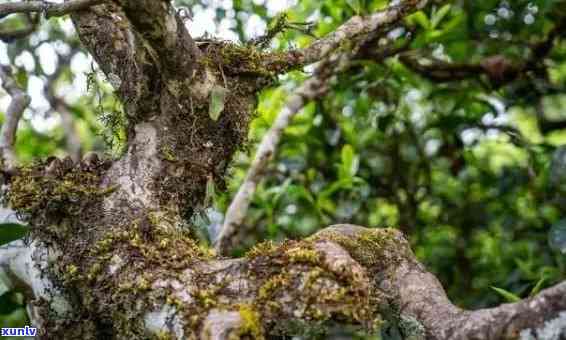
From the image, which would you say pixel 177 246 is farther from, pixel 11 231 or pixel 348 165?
pixel 348 165

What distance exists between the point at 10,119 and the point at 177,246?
Result: 626mm

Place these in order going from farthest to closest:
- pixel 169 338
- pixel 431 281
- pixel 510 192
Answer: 1. pixel 510 192
2. pixel 431 281
3. pixel 169 338

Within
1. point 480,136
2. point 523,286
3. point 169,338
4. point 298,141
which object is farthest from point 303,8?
point 169,338

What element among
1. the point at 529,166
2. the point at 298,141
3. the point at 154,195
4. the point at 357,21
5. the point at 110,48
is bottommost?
the point at 529,166

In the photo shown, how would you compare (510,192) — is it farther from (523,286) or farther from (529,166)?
(523,286)

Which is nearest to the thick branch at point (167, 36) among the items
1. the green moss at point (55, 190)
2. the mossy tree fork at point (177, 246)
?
the mossy tree fork at point (177, 246)

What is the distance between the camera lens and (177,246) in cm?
110

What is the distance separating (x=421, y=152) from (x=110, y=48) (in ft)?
5.33

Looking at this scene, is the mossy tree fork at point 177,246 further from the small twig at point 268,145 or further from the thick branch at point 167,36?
the small twig at point 268,145

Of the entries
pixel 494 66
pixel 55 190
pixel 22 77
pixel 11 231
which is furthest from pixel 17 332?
pixel 494 66

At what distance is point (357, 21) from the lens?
1.48 metres

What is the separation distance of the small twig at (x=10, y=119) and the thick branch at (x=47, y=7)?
40cm

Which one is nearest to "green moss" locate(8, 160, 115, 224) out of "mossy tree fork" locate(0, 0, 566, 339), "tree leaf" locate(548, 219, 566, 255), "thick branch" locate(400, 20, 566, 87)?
"mossy tree fork" locate(0, 0, 566, 339)

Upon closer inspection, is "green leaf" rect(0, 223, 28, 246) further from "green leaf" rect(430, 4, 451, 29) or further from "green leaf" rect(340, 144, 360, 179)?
"green leaf" rect(430, 4, 451, 29)
